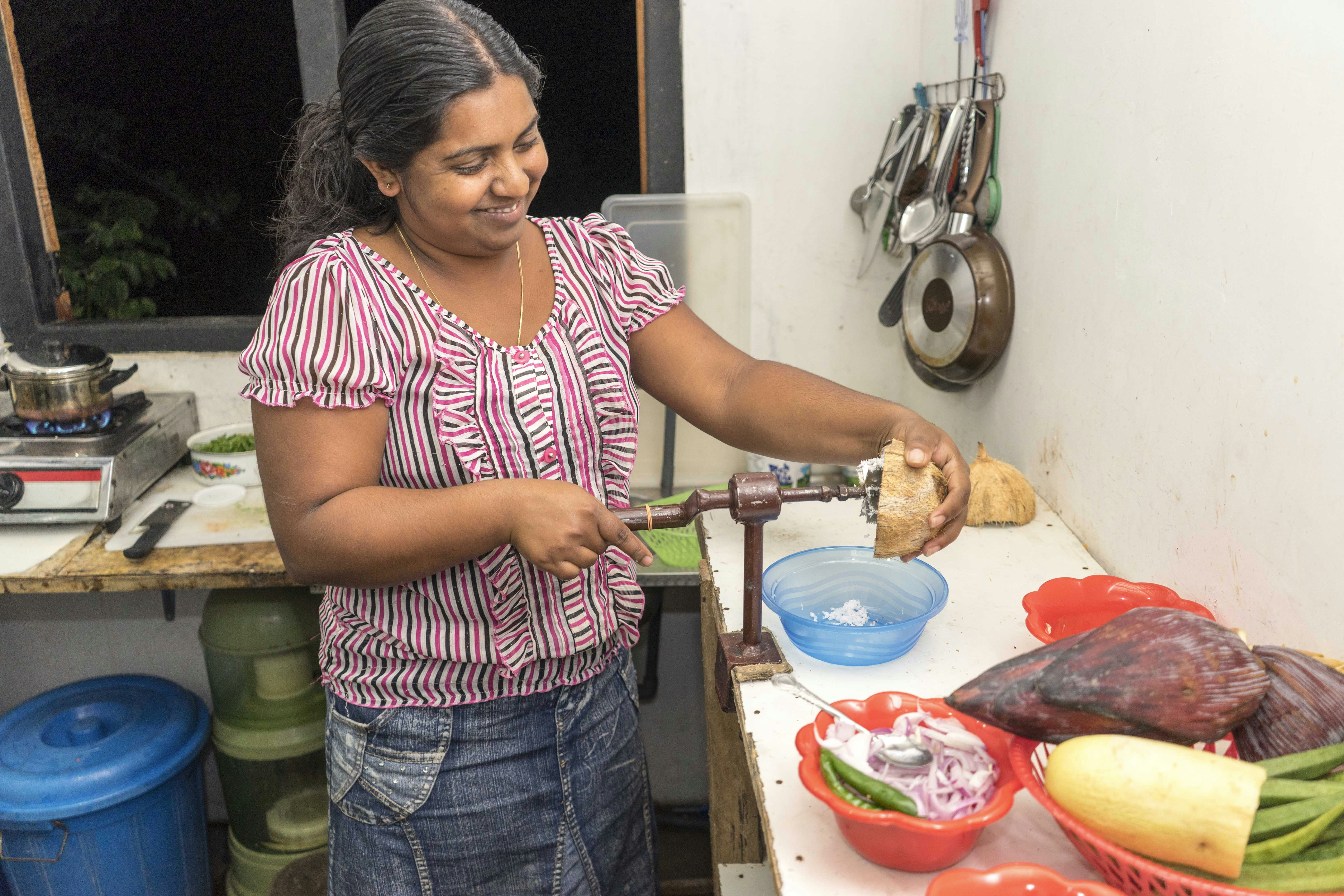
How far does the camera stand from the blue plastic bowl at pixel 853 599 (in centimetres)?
135

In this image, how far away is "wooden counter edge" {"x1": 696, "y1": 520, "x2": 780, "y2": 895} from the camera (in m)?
1.81

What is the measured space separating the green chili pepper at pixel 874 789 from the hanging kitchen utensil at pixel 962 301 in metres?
1.36

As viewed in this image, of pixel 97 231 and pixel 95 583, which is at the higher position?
pixel 97 231

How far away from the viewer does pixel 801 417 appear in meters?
1.59

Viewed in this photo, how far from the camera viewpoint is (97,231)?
288 centimetres

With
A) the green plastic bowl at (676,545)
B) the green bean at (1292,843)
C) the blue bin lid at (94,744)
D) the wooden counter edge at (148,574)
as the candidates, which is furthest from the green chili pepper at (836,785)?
the blue bin lid at (94,744)

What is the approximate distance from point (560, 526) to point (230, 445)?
70.7 inches

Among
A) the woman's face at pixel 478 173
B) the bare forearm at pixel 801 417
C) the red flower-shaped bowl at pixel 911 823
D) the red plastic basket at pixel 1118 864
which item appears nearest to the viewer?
the red plastic basket at pixel 1118 864

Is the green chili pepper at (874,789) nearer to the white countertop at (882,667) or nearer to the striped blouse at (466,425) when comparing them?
the white countertop at (882,667)

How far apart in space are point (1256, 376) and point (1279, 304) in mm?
106

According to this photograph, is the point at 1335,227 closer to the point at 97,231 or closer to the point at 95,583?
the point at 95,583

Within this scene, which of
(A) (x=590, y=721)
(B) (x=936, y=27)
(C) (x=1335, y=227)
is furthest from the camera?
(B) (x=936, y=27)

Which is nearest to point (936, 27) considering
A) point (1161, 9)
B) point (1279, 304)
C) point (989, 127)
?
point (989, 127)

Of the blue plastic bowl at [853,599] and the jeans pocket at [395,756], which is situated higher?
the blue plastic bowl at [853,599]
